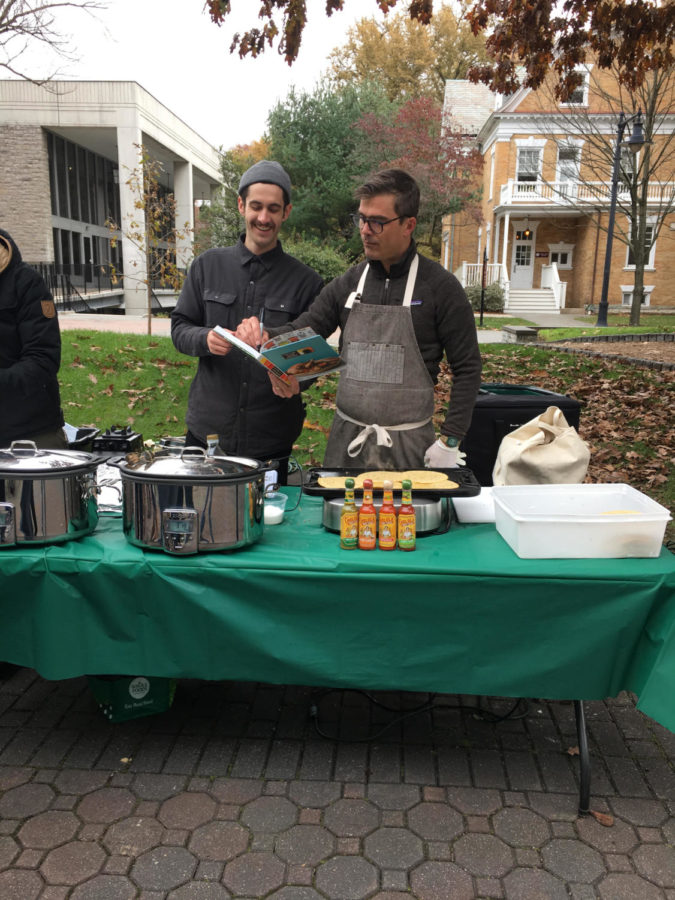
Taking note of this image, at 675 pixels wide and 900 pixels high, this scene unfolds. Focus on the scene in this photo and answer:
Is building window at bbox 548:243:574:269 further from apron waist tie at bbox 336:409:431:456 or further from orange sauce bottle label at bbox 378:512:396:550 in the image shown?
orange sauce bottle label at bbox 378:512:396:550

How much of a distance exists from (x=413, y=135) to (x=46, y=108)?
13223 millimetres

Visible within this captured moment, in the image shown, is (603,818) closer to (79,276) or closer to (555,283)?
(555,283)

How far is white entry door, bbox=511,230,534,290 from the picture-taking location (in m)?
28.9

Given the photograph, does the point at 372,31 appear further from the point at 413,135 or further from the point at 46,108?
the point at 46,108

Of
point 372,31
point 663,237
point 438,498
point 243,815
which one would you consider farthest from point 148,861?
point 372,31

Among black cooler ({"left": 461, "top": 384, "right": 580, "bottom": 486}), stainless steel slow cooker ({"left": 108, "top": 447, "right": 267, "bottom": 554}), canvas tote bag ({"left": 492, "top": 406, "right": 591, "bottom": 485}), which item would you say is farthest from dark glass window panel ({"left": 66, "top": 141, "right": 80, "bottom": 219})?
stainless steel slow cooker ({"left": 108, "top": 447, "right": 267, "bottom": 554})

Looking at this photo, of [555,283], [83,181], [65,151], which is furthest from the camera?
[83,181]

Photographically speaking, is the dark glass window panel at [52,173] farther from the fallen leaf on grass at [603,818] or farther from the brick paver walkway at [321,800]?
the fallen leaf on grass at [603,818]

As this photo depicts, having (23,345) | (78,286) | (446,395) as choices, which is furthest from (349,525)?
(78,286)

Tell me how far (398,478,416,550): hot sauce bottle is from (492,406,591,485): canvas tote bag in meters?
0.74

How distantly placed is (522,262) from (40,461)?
95.8ft

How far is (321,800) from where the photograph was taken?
8.20 feet

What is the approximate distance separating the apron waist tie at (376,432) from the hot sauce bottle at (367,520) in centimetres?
67

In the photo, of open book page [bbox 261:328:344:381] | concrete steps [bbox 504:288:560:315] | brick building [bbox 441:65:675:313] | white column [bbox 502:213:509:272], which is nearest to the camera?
open book page [bbox 261:328:344:381]
